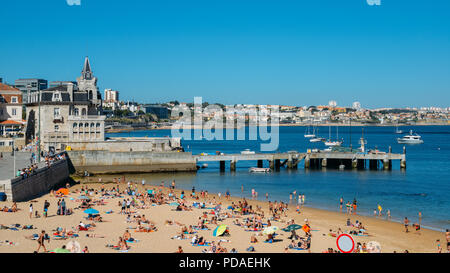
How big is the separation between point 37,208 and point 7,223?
15.9 ft

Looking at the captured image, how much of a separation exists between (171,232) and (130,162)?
3102 cm

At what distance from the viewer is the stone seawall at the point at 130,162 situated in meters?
51.7

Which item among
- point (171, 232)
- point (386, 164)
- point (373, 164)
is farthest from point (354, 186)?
point (171, 232)

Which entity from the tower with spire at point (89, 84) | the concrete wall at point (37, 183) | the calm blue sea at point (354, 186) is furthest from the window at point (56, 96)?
the calm blue sea at point (354, 186)

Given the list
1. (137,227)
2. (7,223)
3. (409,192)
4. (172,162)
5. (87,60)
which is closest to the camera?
(7,223)

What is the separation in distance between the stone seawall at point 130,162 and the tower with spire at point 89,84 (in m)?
10.8

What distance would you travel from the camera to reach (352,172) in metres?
58.6

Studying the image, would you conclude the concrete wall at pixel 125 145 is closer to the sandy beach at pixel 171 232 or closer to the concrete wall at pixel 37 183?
the concrete wall at pixel 37 183

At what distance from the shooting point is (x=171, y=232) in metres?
23.9

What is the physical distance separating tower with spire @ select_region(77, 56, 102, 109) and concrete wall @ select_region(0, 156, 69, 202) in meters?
17.5

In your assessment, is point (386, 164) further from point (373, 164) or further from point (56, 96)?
point (56, 96)

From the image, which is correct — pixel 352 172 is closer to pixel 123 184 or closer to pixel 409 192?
pixel 409 192
